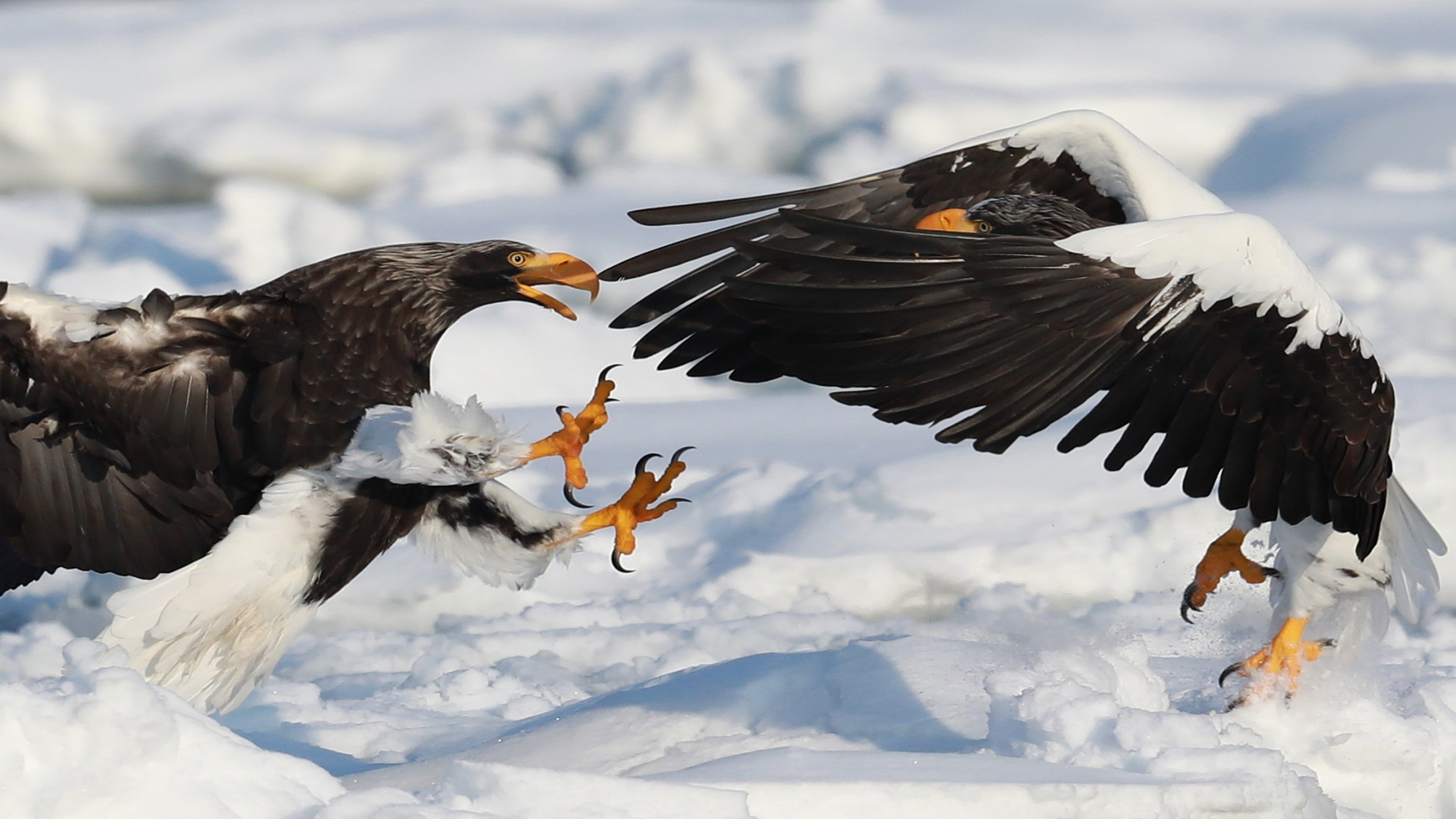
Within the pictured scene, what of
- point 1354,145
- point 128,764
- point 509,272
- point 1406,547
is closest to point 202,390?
point 509,272

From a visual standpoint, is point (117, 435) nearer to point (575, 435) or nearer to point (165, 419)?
point (165, 419)

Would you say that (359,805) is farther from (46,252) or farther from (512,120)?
(512,120)

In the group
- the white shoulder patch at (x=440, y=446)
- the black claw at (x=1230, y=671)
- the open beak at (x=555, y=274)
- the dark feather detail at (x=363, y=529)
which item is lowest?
the black claw at (x=1230, y=671)

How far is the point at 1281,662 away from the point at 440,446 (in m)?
1.77

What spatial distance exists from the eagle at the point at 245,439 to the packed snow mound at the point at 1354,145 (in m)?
7.03

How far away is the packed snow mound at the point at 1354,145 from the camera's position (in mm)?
Answer: 9203

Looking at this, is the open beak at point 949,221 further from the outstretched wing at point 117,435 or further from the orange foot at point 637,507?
the outstretched wing at point 117,435

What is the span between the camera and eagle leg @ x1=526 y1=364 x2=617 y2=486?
2.96 m

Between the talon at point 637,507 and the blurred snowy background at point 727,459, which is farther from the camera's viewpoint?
the talon at point 637,507

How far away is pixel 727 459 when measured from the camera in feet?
18.0

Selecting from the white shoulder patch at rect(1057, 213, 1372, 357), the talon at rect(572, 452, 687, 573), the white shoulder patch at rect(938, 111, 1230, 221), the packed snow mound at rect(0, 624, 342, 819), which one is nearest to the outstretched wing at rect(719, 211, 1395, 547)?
the white shoulder patch at rect(1057, 213, 1372, 357)

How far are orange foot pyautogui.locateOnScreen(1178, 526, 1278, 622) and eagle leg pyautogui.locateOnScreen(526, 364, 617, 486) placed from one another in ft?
4.55

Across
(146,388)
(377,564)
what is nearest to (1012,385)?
(146,388)

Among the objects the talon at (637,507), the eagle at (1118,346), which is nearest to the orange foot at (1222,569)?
the eagle at (1118,346)
